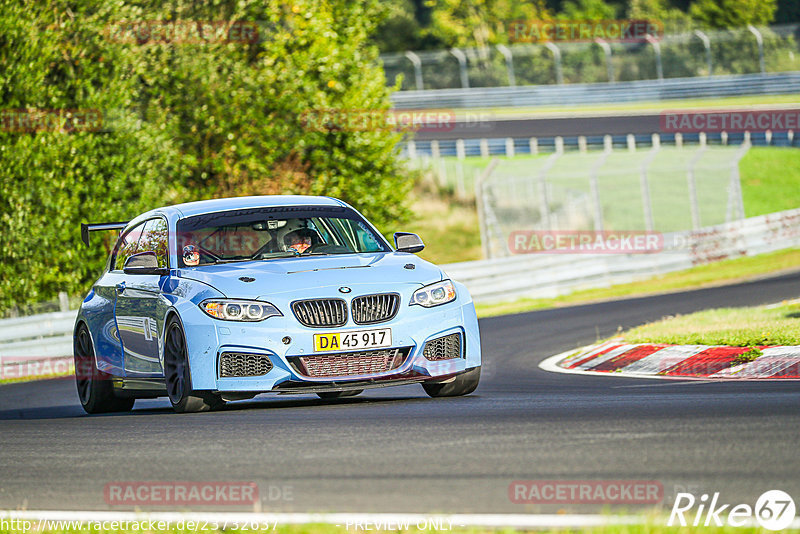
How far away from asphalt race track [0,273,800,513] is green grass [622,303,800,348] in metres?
1.84

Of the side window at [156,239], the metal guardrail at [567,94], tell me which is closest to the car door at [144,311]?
the side window at [156,239]

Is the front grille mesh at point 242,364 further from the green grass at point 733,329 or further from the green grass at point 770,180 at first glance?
the green grass at point 770,180

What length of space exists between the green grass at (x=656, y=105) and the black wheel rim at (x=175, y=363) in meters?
41.4

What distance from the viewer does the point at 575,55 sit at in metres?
51.4

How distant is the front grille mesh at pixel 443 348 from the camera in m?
9.35

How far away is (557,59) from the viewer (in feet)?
172

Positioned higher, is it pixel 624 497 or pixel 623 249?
pixel 624 497

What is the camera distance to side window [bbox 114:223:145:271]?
11422 millimetres

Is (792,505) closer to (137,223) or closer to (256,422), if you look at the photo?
(256,422)

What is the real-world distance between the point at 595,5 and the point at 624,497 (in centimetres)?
8424

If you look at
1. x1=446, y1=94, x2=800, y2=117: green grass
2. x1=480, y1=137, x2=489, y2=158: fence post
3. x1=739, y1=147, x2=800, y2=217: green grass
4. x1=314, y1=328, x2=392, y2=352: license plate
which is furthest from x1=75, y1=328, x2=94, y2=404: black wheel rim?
x1=446, y1=94, x2=800, y2=117: green grass

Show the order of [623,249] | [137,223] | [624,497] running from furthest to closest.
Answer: [623,249] < [137,223] < [624,497]

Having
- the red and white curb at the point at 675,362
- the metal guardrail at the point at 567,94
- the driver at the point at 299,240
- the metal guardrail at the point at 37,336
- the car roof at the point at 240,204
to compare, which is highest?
the car roof at the point at 240,204

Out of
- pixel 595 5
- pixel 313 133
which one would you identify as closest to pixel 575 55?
pixel 313 133
